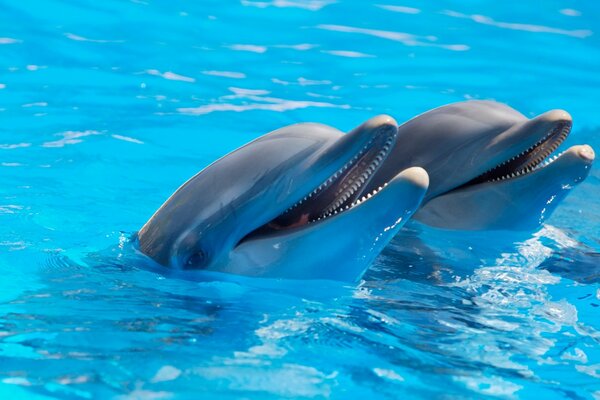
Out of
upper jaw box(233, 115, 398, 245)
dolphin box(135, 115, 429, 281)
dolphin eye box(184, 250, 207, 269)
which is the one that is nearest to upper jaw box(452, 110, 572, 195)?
dolphin box(135, 115, 429, 281)

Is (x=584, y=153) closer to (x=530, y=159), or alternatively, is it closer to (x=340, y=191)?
(x=530, y=159)

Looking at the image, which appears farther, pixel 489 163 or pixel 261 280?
pixel 489 163

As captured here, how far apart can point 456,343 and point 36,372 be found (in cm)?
188

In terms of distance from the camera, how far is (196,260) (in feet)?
15.9

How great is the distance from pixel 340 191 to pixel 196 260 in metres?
0.82

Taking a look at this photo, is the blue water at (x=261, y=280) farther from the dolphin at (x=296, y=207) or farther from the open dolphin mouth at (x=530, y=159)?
the open dolphin mouth at (x=530, y=159)

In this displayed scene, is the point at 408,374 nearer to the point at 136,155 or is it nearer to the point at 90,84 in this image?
the point at 136,155

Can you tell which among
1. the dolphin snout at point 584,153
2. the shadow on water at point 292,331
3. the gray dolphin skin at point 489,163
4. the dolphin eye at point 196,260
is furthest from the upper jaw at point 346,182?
the dolphin snout at point 584,153

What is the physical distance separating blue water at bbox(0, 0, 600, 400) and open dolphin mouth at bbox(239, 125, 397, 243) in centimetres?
33

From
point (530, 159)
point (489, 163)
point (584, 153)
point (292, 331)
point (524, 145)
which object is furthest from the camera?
point (530, 159)

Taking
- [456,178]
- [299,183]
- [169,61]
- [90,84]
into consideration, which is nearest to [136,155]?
[90,84]

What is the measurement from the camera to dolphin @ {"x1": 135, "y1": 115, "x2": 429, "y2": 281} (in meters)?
4.40

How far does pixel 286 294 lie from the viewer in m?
4.84

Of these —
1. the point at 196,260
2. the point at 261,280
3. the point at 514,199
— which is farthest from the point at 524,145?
the point at 196,260
